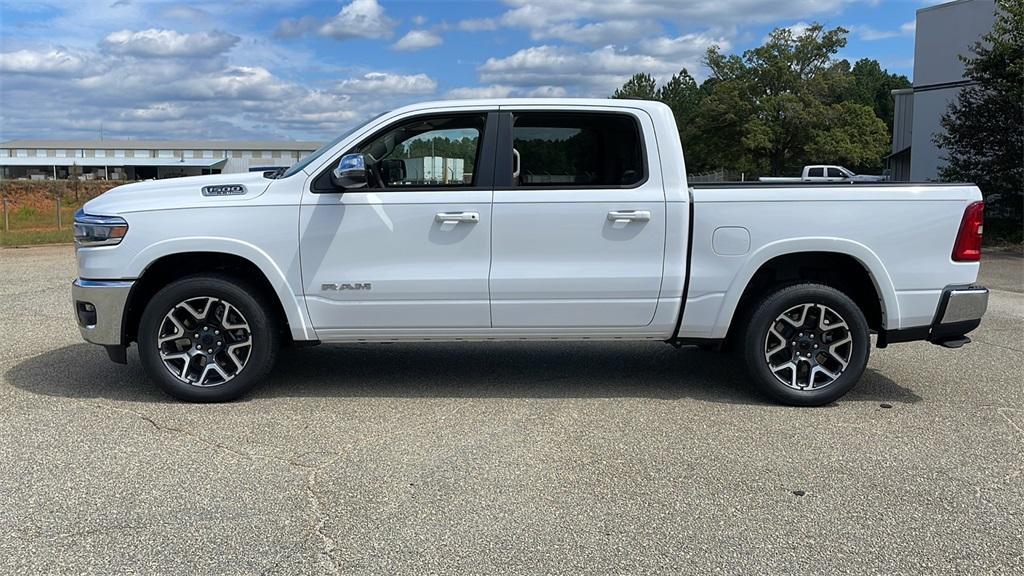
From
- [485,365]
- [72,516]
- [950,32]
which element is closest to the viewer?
[72,516]

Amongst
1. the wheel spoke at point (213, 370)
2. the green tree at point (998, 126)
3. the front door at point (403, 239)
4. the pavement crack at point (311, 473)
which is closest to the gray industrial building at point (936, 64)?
the green tree at point (998, 126)

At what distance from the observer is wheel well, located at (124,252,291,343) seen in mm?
5430

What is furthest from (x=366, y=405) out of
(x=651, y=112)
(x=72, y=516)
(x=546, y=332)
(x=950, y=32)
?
(x=950, y=32)

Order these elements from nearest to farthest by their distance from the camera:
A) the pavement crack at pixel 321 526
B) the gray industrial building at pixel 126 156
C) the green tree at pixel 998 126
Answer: the pavement crack at pixel 321 526, the green tree at pixel 998 126, the gray industrial building at pixel 126 156

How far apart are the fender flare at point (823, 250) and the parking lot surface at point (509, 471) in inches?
25.7

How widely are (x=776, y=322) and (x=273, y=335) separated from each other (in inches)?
131

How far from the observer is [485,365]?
662cm

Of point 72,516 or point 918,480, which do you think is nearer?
point 72,516

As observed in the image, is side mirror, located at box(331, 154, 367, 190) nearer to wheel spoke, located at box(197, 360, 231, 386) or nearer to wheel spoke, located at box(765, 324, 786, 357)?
wheel spoke, located at box(197, 360, 231, 386)

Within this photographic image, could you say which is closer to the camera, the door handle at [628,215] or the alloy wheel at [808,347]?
the door handle at [628,215]

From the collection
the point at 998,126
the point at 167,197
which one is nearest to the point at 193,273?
the point at 167,197

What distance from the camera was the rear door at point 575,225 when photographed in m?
5.27

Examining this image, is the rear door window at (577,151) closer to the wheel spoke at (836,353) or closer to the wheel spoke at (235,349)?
the wheel spoke at (836,353)

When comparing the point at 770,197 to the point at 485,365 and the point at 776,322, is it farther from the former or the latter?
the point at 485,365
